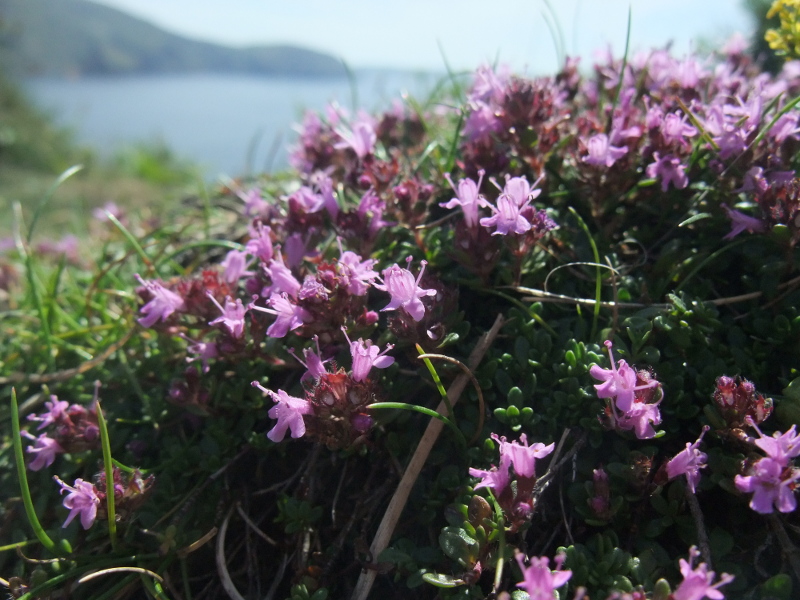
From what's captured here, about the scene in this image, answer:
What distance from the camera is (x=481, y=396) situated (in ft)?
4.86

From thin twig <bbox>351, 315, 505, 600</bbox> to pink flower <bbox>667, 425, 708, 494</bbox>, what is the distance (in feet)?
1.75

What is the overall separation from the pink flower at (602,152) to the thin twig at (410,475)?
22.0 inches

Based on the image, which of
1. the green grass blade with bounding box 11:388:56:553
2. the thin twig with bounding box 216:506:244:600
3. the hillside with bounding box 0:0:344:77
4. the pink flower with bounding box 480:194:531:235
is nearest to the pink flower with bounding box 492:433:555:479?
the pink flower with bounding box 480:194:531:235

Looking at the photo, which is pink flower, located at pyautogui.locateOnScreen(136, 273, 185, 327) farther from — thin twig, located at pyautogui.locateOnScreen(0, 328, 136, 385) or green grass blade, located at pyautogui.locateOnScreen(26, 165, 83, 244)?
green grass blade, located at pyautogui.locateOnScreen(26, 165, 83, 244)

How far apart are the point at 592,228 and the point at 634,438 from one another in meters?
0.77

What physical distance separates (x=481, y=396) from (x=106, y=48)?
74.8 ft

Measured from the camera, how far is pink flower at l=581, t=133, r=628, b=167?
5.70 feet

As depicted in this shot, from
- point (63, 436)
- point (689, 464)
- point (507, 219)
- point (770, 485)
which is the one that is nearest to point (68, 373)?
point (63, 436)

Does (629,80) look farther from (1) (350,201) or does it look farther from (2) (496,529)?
(2) (496,529)

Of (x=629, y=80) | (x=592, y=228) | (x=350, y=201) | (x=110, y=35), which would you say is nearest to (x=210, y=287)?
(x=350, y=201)

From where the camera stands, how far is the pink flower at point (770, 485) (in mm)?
1152

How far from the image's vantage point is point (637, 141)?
1833 mm

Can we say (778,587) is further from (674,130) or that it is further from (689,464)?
(674,130)

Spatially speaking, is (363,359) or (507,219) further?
(507,219)
